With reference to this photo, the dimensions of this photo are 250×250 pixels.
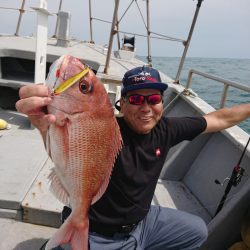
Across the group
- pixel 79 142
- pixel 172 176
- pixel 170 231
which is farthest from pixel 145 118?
pixel 172 176

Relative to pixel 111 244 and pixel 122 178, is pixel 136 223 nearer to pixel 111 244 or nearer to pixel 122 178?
pixel 111 244

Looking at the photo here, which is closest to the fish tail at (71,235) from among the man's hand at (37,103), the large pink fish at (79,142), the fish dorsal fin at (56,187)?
the large pink fish at (79,142)

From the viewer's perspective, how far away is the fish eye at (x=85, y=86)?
1495 mm

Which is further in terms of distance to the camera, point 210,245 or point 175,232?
point 210,245

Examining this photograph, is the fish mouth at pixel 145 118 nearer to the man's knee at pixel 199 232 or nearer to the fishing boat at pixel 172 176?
the man's knee at pixel 199 232

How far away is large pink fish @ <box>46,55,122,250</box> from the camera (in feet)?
4.88

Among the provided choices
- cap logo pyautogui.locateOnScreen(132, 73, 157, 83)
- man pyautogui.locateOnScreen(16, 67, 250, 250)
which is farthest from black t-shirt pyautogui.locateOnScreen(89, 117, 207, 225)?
cap logo pyautogui.locateOnScreen(132, 73, 157, 83)

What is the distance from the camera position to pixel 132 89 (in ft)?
6.88

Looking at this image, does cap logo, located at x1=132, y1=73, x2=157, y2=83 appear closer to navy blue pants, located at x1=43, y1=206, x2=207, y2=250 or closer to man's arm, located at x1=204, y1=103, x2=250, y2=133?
→ man's arm, located at x1=204, y1=103, x2=250, y2=133

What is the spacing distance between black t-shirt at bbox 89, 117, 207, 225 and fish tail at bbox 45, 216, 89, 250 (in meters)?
0.40

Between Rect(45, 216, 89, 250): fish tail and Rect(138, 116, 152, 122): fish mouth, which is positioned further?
Rect(138, 116, 152, 122): fish mouth

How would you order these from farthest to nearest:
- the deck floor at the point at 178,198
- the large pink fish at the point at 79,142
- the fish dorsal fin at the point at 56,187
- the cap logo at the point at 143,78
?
the deck floor at the point at 178,198 < the cap logo at the point at 143,78 < the fish dorsal fin at the point at 56,187 < the large pink fish at the point at 79,142

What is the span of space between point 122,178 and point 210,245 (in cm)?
123

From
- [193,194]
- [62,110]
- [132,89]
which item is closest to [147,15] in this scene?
[193,194]
